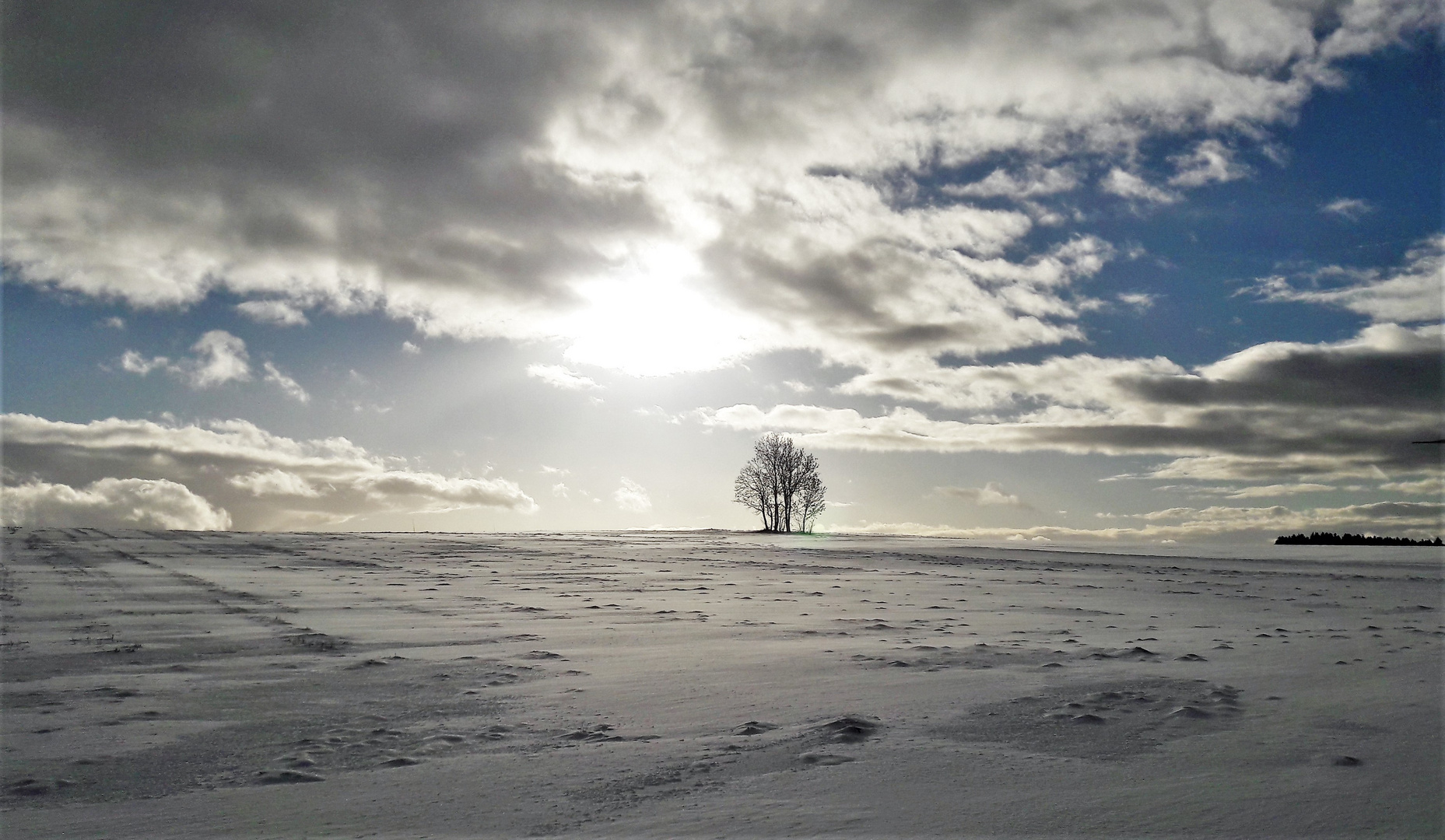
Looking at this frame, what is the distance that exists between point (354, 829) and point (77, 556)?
72.4 ft

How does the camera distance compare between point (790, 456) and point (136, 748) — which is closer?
point (136, 748)

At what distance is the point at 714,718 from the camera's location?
4.98 meters

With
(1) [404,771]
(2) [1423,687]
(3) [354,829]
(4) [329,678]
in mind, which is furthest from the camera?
(4) [329,678]

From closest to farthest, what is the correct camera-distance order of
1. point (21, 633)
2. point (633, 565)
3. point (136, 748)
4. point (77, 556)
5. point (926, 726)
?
point (136, 748)
point (926, 726)
point (21, 633)
point (77, 556)
point (633, 565)

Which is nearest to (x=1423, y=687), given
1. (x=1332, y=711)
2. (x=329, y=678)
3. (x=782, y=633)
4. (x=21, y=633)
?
(x=1332, y=711)

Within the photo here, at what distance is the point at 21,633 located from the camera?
8.26 meters

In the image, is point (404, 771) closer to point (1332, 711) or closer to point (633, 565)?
point (1332, 711)

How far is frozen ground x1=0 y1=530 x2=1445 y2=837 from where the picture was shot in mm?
3428

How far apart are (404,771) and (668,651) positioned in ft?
12.1

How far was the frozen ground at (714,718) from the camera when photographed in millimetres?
3428

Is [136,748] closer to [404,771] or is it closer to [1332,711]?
[404,771]

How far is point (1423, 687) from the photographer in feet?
18.8

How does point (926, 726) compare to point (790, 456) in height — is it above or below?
below

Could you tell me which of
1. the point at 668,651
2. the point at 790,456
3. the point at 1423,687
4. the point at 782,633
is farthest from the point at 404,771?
the point at 790,456
